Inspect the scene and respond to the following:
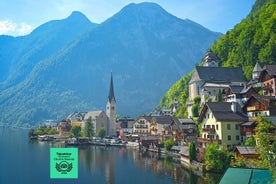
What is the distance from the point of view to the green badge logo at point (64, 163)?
15.2 metres

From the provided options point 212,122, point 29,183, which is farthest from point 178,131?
point 29,183

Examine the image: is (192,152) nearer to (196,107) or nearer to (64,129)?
(196,107)

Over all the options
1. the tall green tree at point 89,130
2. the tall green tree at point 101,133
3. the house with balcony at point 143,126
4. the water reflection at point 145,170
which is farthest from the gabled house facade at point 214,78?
the tall green tree at point 89,130

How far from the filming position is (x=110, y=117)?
146m

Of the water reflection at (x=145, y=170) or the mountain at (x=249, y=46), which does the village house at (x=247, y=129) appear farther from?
the mountain at (x=249, y=46)

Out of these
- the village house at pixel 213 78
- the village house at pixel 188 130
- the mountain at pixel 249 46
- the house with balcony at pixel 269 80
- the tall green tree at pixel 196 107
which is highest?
the mountain at pixel 249 46

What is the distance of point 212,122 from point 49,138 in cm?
9247

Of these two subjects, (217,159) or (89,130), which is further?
(89,130)

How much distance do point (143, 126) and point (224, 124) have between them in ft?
214

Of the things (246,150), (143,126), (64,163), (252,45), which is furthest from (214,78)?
(64,163)

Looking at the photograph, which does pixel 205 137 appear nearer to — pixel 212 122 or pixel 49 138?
pixel 212 122

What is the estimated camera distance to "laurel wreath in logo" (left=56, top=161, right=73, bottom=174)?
1523 cm

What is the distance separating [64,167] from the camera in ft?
50.2

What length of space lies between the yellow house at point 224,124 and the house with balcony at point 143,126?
56.3 m
